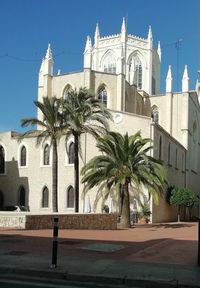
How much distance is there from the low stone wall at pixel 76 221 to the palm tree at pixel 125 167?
301cm

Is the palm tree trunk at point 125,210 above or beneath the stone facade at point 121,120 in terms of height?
beneath

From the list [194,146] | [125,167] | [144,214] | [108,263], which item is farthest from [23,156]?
[108,263]

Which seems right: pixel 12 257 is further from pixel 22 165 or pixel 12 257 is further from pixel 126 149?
pixel 22 165

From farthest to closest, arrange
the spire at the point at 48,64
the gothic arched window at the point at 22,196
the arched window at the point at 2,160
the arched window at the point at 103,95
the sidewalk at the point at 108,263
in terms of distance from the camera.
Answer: the spire at the point at 48,64
the arched window at the point at 103,95
the arched window at the point at 2,160
the gothic arched window at the point at 22,196
the sidewalk at the point at 108,263

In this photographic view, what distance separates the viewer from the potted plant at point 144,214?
4119 cm

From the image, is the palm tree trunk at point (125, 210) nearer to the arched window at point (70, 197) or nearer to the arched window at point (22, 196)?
the arched window at point (70, 197)

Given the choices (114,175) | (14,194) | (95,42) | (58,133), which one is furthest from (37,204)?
(95,42)

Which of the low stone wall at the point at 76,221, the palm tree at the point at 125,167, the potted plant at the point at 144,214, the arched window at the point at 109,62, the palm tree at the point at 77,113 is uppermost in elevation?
the arched window at the point at 109,62

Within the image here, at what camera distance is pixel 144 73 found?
78.3 m

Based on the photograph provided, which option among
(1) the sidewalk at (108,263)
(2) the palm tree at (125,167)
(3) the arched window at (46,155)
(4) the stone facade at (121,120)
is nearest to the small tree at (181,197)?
(4) the stone facade at (121,120)

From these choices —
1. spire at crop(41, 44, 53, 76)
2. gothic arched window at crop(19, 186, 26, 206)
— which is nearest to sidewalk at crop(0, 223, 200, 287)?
gothic arched window at crop(19, 186, 26, 206)

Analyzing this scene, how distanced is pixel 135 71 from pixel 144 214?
4013 cm

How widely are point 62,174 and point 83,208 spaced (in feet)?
15.5

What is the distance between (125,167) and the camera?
33.0m
